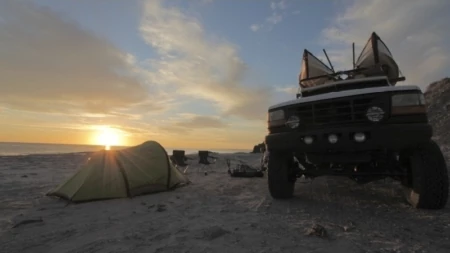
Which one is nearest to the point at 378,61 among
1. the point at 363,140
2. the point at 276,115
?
the point at 276,115

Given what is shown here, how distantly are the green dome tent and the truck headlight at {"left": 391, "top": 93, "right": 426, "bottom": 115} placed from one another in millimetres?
4972

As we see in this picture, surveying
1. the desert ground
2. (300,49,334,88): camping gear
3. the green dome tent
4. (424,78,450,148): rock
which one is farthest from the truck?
(424,78,450,148): rock

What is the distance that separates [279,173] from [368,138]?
5.44ft

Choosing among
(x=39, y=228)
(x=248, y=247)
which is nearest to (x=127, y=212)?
(x=39, y=228)

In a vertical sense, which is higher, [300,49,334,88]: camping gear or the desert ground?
[300,49,334,88]: camping gear

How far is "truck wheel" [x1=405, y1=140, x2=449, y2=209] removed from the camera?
4.06m

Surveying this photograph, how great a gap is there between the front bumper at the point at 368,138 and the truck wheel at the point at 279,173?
491 mm

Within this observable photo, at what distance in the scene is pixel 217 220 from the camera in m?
4.13

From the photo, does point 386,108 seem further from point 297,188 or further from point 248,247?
point 297,188

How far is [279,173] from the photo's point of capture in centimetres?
523

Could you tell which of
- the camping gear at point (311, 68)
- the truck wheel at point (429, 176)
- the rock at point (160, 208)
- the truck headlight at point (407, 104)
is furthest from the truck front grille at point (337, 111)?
the rock at point (160, 208)

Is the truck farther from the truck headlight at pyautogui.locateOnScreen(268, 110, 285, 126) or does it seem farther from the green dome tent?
the green dome tent

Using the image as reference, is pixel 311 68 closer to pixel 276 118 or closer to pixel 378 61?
pixel 378 61

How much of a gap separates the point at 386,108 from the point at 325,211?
1.74 m
